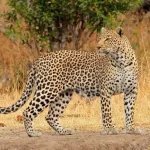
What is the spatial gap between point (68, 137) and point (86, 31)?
6987 millimetres

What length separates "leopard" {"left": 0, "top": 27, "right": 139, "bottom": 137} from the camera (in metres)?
10.6

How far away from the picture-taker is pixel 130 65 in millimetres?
10750

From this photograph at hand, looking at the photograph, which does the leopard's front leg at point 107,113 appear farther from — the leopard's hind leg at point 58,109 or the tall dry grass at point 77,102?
the tall dry grass at point 77,102

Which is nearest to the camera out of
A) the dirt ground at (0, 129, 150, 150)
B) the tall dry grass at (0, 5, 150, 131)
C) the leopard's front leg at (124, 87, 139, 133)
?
the dirt ground at (0, 129, 150, 150)

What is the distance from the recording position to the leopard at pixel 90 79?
10648 millimetres

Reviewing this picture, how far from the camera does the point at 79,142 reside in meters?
9.84

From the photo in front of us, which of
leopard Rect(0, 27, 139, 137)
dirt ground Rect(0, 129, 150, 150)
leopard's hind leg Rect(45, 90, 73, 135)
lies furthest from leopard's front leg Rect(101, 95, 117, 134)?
leopard's hind leg Rect(45, 90, 73, 135)

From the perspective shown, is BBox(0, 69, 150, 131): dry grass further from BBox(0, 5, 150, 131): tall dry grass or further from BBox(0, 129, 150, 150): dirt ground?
BBox(0, 129, 150, 150): dirt ground

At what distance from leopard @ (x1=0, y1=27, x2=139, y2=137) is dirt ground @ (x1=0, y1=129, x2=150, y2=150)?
0.40m

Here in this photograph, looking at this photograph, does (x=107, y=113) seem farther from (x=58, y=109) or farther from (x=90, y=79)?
(x=58, y=109)

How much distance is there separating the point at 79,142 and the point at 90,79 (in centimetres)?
144

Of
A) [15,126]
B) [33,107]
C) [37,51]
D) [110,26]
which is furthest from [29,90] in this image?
[37,51]

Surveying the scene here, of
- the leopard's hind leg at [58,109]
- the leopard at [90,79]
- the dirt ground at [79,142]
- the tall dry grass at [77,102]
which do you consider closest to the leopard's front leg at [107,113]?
the leopard at [90,79]

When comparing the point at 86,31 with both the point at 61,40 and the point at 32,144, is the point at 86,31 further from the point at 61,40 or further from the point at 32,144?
the point at 32,144
